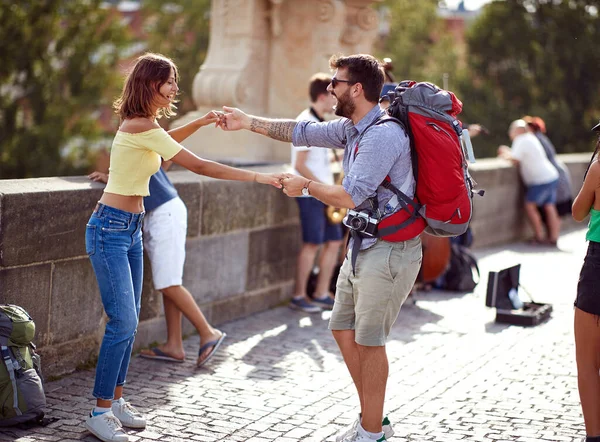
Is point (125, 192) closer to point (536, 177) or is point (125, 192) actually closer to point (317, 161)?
point (317, 161)

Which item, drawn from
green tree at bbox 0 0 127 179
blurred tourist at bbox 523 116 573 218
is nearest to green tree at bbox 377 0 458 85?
green tree at bbox 0 0 127 179

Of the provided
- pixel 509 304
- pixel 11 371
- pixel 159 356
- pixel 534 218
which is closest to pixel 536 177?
pixel 534 218

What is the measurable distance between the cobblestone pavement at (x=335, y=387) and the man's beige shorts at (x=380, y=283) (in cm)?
73

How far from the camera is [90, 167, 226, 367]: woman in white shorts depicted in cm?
640

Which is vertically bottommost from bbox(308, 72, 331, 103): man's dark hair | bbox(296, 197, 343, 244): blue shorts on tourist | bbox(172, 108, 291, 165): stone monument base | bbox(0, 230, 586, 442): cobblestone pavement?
bbox(0, 230, 586, 442): cobblestone pavement

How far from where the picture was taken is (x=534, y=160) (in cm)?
1373

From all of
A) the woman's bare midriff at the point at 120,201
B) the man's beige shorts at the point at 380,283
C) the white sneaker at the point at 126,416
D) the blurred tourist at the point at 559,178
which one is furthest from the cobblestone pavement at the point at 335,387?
the blurred tourist at the point at 559,178

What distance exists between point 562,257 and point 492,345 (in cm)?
549

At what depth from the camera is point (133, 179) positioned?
4.96 metres

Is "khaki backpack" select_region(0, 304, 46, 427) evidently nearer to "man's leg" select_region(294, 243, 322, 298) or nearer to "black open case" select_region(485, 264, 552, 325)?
"man's leg" select_region(294, 243, 322, 298)

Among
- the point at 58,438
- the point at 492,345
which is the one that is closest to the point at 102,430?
the point at 58,438

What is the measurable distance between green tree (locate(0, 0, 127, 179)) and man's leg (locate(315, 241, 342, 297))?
67.8 feet

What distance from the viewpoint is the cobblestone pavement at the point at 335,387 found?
5.28 m

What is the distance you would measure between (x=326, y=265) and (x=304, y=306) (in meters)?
0.43
